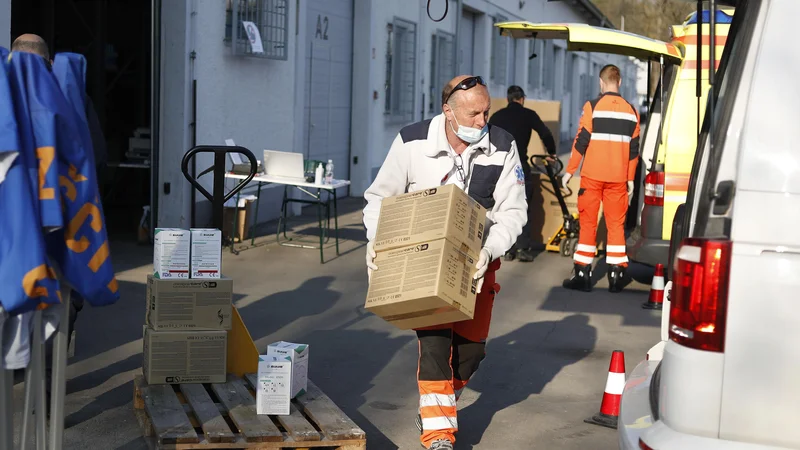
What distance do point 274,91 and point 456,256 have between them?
9666 millimetres

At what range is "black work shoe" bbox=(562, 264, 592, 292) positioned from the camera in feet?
33.9

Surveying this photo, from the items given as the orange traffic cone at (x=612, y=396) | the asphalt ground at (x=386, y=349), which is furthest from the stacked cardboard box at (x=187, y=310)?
the orange traffic cone at (x=612, y=396)

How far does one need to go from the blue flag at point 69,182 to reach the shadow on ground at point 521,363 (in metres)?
2.56

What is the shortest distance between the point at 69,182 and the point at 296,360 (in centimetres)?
218

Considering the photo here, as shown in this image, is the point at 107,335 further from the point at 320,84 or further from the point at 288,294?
the point at 320,84

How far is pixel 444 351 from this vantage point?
521 cm

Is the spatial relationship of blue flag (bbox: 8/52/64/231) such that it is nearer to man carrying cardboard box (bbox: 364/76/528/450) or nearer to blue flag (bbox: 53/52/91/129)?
blue flag (bbox: 53/52/91/129)

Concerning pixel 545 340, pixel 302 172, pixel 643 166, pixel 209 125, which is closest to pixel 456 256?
pixel 545 340

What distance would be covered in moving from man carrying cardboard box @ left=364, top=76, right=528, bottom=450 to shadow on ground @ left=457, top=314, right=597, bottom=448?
0.47m

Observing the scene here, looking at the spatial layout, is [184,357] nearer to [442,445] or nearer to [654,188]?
[442,445]

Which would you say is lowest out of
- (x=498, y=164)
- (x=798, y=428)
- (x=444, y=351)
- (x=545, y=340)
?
(x=545, y=340)

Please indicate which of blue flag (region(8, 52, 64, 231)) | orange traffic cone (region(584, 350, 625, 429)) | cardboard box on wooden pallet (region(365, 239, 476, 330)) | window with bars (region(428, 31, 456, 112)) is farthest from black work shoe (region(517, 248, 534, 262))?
window with bars (region(428, 31, 456, 112))

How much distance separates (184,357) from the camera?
5.73 m

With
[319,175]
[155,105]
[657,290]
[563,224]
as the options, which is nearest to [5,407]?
[657,290]
